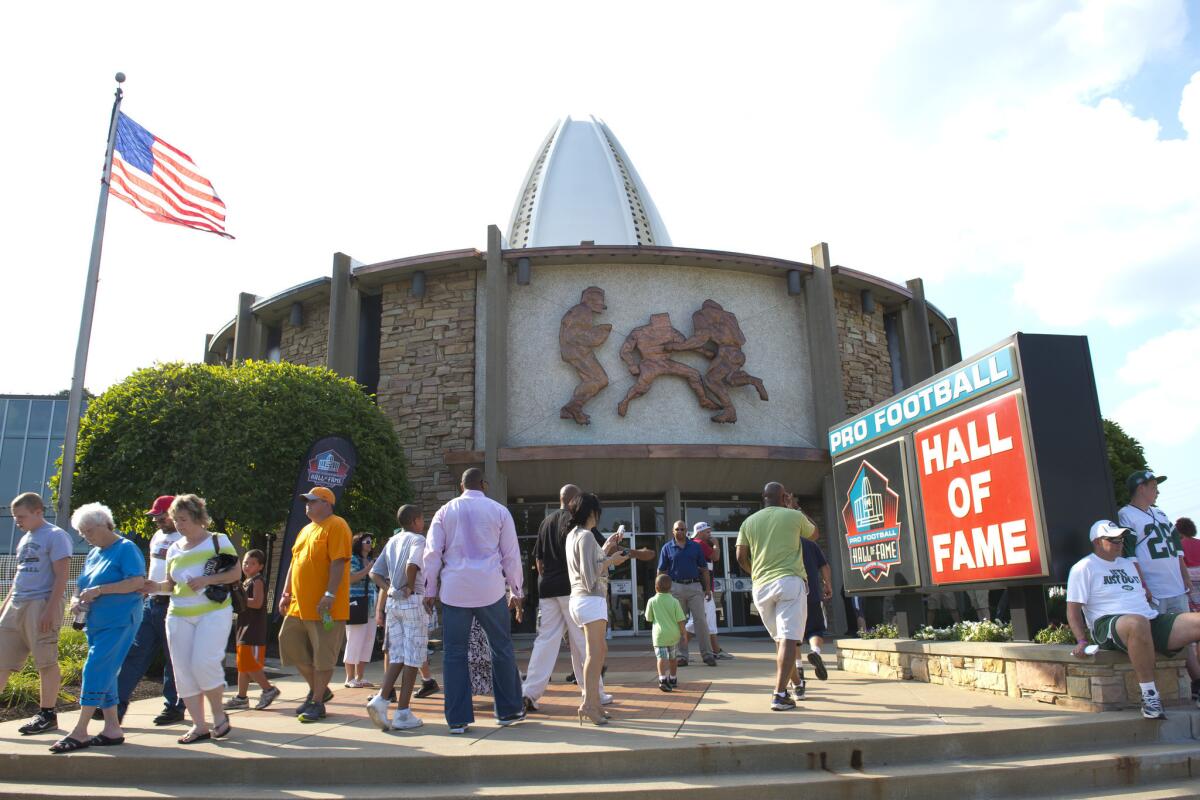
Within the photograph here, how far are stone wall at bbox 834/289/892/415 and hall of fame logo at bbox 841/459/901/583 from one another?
32.3ft

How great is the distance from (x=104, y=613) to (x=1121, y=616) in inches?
257

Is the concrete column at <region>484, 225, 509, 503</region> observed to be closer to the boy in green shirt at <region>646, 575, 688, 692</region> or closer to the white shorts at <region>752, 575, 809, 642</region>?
the boy in green shirt at <region>646, 575, 688, 692</region>

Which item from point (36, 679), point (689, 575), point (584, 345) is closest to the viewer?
point (36, 679)

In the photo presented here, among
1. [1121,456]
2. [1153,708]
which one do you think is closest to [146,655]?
[1153,708]

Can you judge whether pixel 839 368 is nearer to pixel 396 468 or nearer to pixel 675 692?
pixel 396 468

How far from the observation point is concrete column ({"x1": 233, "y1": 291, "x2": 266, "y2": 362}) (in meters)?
19.9

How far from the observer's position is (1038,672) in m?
5.70

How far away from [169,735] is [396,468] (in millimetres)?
9812

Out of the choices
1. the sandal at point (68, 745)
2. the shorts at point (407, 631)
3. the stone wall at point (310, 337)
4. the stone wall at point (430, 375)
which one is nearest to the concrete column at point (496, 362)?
the stone wall at point (430, 375)

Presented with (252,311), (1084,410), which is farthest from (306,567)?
(252,311)

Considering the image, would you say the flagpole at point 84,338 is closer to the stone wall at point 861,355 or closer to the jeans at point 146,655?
the jeans at point 146,655

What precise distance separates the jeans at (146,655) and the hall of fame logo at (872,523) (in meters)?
6.54

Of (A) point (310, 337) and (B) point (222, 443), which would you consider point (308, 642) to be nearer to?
(B) point (222, 443)

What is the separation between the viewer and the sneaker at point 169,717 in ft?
19.2
